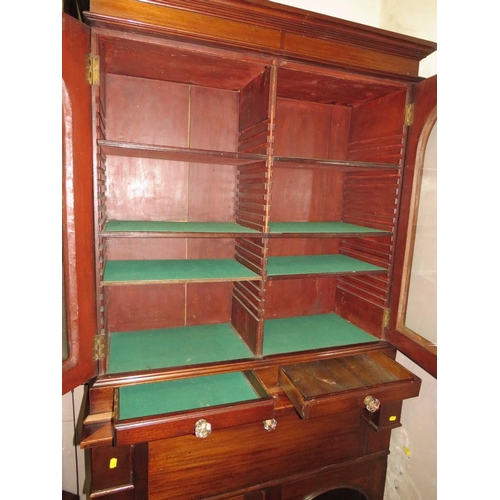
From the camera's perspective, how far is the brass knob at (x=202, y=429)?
1.03 m

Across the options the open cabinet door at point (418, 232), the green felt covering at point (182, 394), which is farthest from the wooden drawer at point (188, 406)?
the open cabinet door at point (418, 232)

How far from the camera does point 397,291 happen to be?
57.1 inches

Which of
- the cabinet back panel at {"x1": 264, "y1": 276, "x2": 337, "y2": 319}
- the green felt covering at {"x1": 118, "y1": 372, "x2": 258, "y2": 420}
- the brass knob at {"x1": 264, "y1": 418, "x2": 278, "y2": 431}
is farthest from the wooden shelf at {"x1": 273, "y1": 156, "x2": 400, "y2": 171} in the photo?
the brass knob at {"x1": 264, "y1": 418, "x2": 278, "y2": 431}

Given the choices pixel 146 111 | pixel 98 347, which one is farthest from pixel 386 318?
pixel 146 111

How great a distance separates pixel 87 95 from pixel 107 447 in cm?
119

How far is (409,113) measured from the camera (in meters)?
1.37

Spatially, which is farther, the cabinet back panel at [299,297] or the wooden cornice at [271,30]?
the cabinet back panel at [299,297]

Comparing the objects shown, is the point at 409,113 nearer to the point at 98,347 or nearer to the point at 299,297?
the point at 299,297

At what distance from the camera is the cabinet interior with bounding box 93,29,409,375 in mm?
1283

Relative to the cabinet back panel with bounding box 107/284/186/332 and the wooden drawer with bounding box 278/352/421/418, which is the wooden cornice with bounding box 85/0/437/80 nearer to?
the cabinet back panel with bounding box 107/284/186/332

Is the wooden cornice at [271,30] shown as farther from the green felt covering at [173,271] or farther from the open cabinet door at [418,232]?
the green felt covering at [173,271]

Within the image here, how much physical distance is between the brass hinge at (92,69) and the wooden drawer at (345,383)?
4.19 feet
